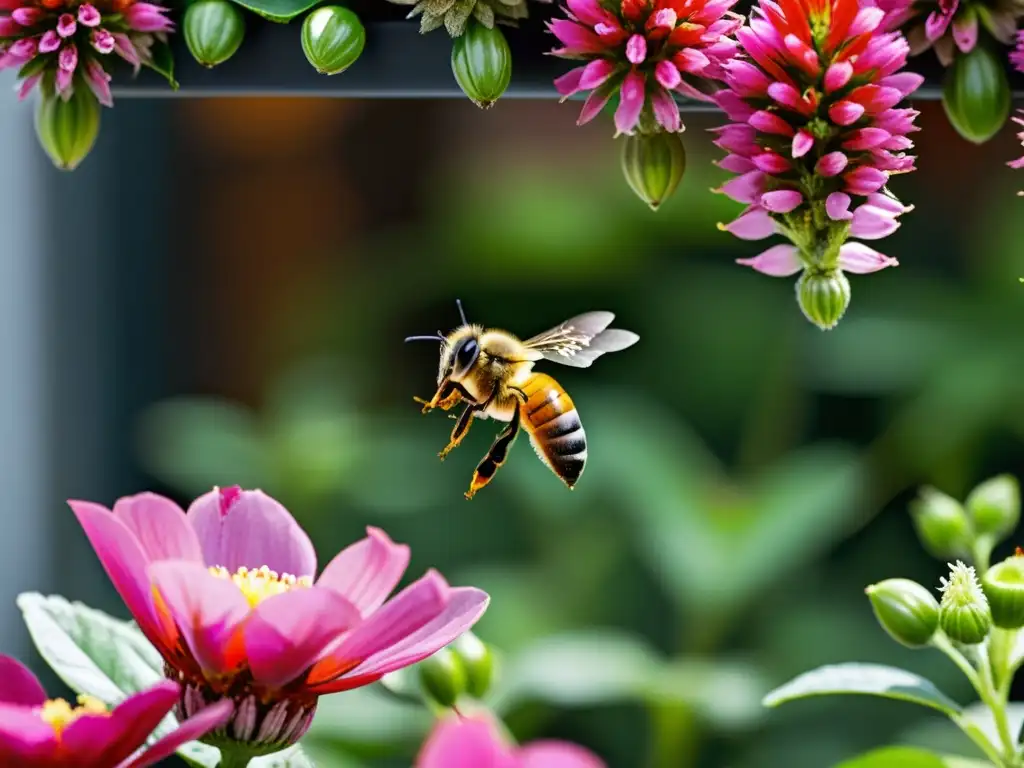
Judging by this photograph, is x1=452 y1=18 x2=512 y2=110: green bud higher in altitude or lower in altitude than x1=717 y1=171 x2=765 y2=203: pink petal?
higher

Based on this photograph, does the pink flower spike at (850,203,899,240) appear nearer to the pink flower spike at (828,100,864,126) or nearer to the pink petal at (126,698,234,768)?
the pink flower spike at (828,100,864,126)

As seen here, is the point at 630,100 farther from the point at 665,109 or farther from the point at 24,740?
the point at 24,740

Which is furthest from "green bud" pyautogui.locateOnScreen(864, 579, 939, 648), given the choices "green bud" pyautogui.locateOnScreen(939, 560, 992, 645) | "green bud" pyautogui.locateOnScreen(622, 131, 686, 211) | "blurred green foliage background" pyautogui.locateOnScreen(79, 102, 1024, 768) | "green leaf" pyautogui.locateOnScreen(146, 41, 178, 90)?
"blurred green foliage background" pyautogui.locateOnScreen(79, 102, 1024, 768)

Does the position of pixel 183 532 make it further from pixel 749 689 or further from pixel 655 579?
pixel 655 579

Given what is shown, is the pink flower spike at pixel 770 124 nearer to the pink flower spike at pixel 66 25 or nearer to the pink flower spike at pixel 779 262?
the pink flower spike at pixel 779 262

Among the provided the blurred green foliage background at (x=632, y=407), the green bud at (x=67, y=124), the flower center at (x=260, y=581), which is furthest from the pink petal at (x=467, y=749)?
the blurred green foliage background at (x=632, y=407)

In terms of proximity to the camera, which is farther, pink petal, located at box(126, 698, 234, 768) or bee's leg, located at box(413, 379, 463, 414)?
bee's leg, located at box(413, 379, 463, 414)
